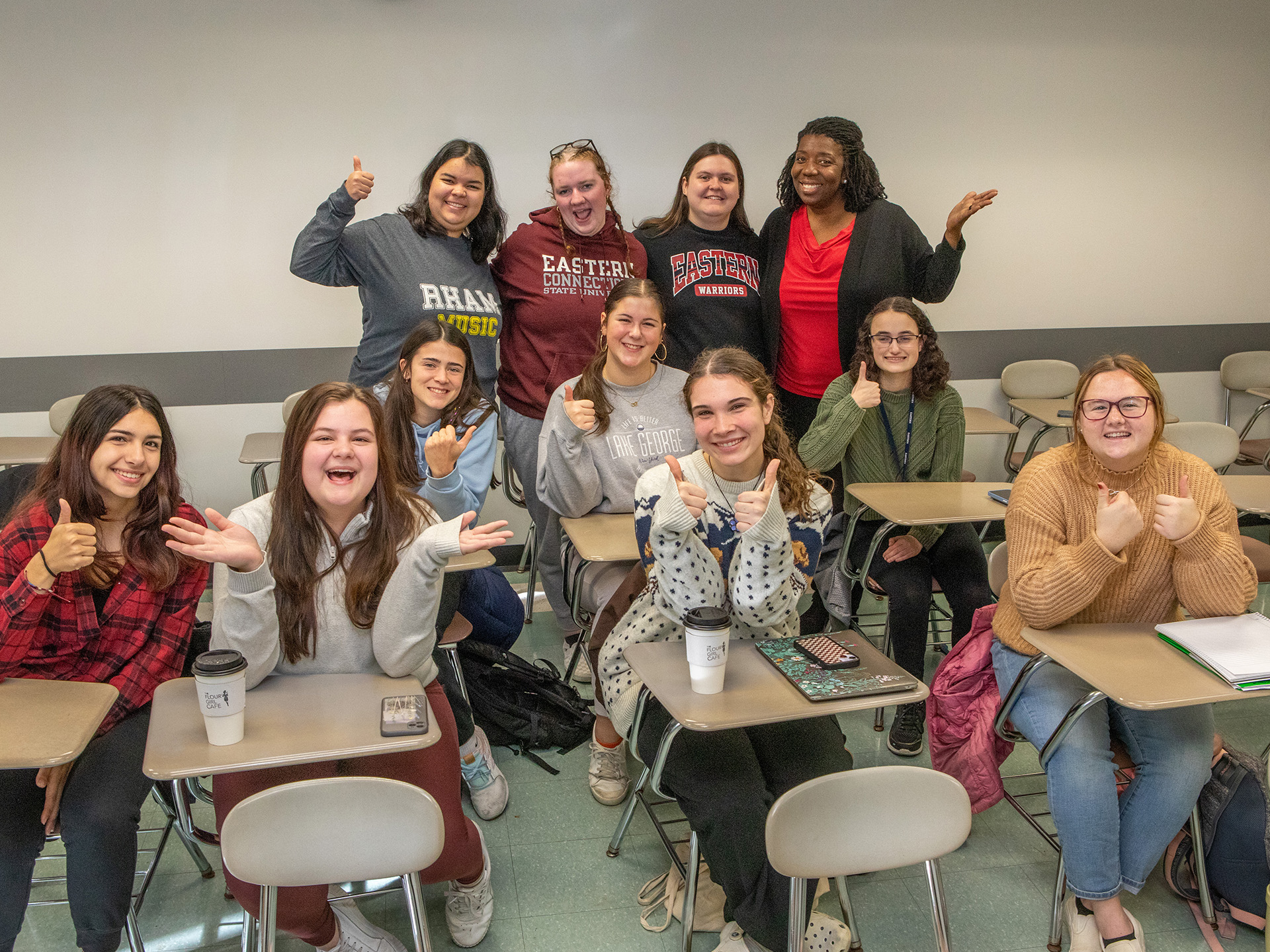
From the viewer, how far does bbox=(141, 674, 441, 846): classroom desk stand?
156cm

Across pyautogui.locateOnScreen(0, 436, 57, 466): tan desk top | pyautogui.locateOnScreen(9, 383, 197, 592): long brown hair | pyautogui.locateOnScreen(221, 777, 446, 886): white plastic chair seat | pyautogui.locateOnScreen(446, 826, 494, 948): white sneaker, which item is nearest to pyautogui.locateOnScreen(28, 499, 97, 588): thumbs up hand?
pyautogui.locateOnScreen(9, 383, 197, 592): long brown hair

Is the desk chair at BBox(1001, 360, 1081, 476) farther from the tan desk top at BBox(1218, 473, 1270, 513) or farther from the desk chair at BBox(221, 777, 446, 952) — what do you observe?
the desk chair at BBox(221, 777, 446, 952)

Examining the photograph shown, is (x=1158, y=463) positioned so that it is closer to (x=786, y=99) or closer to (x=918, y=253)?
(x=918, y=253)

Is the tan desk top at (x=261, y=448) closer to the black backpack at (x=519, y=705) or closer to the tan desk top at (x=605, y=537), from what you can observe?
the black backpack at (x=519, y=705)

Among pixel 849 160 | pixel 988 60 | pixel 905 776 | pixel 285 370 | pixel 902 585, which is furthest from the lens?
pixel 988 60

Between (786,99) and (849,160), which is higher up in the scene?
(786,99)

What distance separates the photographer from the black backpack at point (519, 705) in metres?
2.89

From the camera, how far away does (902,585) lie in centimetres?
293

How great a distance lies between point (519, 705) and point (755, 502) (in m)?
1.30

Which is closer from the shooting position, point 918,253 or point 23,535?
point 23,535

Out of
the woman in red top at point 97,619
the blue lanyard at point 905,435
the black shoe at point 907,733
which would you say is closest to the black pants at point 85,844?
the woman in red top at point 97,619

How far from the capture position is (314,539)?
1.95 m

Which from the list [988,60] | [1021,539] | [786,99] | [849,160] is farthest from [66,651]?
[988,60]

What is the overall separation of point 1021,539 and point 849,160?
155 cm
